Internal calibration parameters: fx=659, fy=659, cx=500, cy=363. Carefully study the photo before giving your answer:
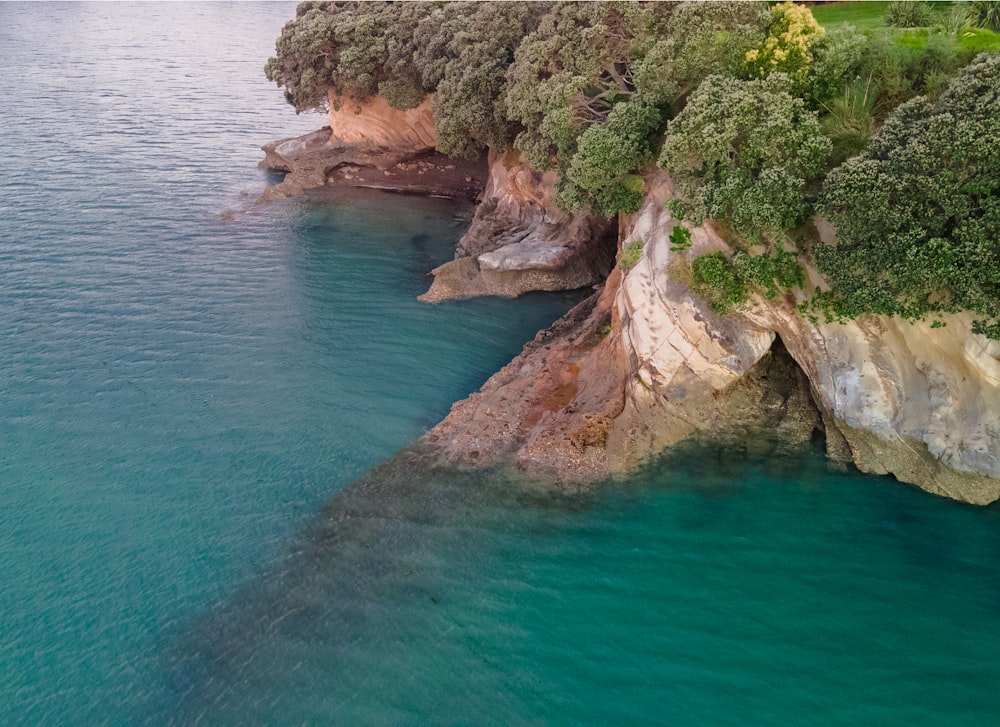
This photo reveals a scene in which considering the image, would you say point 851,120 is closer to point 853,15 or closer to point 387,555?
point 853,15

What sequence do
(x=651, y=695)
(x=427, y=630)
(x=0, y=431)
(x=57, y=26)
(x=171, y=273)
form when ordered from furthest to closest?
1. (x=57, y=26)
2. (x=171, y=273)
3. (x=0, y=431)
4. (x=427, y=630)
5. (x=651, y=695)

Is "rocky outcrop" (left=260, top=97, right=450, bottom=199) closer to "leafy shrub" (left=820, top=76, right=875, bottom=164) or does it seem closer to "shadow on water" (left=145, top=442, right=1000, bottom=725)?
Result: "leafy shrub" (left=820, top=76, right=875, bottom=164)

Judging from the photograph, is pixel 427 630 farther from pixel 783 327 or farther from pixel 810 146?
pixel 810 146

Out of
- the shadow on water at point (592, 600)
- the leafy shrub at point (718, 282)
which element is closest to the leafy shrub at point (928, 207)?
the leafy shrub at point (718, 282)

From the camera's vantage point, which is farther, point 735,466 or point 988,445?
point 735,466

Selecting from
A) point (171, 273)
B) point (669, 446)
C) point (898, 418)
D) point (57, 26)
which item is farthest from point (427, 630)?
point (57, 26)

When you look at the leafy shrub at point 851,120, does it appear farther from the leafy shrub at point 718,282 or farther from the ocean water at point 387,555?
the ocean water at point 387,555
